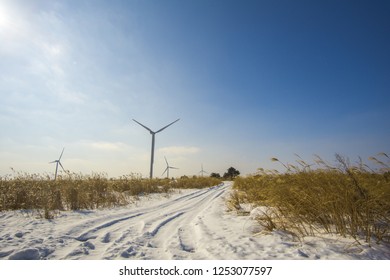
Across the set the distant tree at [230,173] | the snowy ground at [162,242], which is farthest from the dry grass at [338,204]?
the distant tree at [230,173]

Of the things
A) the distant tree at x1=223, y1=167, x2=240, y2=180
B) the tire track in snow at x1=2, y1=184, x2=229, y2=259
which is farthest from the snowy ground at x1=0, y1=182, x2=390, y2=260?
the distant tree at x1=223, y1=167, x2=240, y2=180

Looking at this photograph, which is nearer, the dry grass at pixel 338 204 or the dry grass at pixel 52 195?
the dry grass at pixel 338 204

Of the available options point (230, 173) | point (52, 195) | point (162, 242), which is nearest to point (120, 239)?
point (162, 242)

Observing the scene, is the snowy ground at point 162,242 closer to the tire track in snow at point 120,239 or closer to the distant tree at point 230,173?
the tire track in snow at point 120,239

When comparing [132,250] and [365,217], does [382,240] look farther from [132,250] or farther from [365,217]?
[132,250]

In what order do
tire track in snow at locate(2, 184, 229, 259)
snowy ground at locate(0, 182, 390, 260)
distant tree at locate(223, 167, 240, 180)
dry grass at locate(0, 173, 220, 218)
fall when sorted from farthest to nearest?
distant tree at locate(223, 167, 240, 180), dry grass at locate(0, 173, 220, 218), tire track in snow at locate(2, 184, 229, 259), snowy ground at locate(0, 182, 390, 260)

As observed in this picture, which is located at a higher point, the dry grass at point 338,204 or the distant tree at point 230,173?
the distant tree at point 230,173

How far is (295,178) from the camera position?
4.30 metres

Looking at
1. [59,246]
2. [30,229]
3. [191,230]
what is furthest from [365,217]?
[30,229]

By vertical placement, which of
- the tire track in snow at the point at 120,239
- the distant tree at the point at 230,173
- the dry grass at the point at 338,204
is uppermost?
the distant tree at the point at 230,173

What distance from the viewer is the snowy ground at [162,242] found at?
261 centimetres

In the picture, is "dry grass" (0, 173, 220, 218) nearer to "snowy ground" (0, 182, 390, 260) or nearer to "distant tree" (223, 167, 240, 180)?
"snowy ground" (0, 182, 390, 260)

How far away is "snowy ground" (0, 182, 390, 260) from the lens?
261 cm

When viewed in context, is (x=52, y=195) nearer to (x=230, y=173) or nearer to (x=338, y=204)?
(x=338, y=204)
